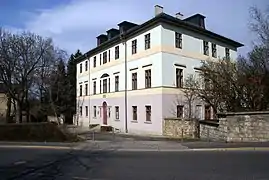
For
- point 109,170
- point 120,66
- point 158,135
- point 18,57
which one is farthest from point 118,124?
point 109,170

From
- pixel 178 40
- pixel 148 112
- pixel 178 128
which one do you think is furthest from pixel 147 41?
pixel 178 128

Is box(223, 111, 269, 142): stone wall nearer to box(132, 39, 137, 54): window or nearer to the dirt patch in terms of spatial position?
the dirt patch

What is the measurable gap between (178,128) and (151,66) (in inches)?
288

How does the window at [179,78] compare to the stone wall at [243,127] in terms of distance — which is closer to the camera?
the stone wall at [243,127]

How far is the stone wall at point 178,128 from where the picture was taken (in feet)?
96.1

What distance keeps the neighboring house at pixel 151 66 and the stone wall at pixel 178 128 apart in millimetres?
A: 702

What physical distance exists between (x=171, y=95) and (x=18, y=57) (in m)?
20.7

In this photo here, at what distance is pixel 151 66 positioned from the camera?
113 ft

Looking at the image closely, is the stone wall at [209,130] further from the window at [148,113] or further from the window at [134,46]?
the window at [134,46]

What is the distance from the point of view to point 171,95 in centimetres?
3372

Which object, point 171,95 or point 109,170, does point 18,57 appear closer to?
point 171,95

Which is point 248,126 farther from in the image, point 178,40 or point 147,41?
point 147,41

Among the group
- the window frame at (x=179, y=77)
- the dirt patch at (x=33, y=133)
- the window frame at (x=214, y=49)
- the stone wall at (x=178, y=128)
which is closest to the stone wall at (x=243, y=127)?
the stone wall at (x=178, y=128)

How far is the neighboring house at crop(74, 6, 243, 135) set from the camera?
3344 cm
